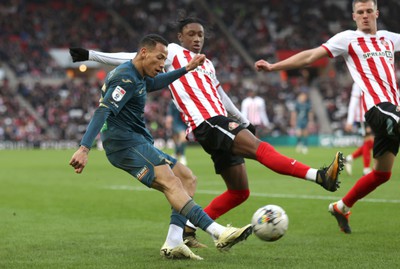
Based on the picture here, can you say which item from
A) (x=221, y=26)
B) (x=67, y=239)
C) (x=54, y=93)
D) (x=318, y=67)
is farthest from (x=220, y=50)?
(x=67, y=239)

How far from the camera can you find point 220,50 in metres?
46.4

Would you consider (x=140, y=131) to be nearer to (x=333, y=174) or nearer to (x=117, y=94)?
(x=117, y=94)

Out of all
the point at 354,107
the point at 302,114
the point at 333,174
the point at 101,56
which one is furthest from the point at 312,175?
the point at 302,114

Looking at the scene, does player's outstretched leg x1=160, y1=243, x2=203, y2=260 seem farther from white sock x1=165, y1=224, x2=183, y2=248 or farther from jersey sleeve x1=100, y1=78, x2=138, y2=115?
jersey sleeve x1=100, y1=78, x2=138, y2=115

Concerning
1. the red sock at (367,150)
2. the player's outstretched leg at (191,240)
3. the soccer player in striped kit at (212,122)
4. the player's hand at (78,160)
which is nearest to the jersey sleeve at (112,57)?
the soccer player in striped kit at (212,122)

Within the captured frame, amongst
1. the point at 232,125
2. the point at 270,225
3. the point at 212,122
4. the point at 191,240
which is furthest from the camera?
the point at 191,240

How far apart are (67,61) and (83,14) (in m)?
4.05

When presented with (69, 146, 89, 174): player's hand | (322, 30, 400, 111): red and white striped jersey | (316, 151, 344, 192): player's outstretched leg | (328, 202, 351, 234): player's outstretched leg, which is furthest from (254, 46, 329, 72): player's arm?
(69, 146, 89, 174): player's hand

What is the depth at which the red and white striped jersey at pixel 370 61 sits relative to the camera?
7.90m

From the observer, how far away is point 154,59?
6.77m

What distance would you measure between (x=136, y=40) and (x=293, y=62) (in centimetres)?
3937

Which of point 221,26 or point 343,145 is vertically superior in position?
point 221,26

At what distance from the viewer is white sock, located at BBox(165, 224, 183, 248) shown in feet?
23.2

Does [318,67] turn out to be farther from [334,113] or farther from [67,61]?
[67,61]
